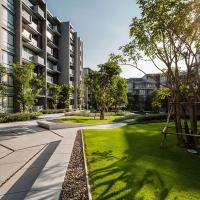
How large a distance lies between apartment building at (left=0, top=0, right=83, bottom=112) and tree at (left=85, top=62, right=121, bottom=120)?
1150 centimetres

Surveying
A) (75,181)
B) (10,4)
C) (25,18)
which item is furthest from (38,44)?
(75,181)

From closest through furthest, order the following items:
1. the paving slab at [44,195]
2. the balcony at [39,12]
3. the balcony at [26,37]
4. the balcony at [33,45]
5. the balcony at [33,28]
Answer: the paving slab at [44,195] < the balcony at [26,37] < the balcony at [33,45] < the balcony at [33,28] < the balcony at [39,12]

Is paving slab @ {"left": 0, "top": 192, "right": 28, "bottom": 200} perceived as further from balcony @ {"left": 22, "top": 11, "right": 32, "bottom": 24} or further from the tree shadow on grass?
balcony @ {"left": 22, "top": 11, "right": 32, "bottom": 24}

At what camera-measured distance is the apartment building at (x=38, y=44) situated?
→ 3982 centimetres

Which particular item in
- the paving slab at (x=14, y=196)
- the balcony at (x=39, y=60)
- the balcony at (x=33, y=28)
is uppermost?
the balcony at (x=33, y=28)

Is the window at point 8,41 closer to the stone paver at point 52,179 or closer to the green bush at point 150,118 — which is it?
the green bush at point 150,118

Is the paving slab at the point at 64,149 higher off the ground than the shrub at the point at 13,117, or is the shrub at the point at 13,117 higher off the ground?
the shrub at the point at 13,117

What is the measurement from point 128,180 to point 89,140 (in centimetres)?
807

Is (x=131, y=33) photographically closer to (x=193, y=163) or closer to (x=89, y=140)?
(x=89, y=140)

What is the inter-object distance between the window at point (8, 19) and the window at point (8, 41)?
3.25 feet

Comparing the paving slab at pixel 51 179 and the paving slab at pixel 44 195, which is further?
the paving slab at pixel 51 179

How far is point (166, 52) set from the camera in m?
14.9

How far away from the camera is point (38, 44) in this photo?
54.2 metres

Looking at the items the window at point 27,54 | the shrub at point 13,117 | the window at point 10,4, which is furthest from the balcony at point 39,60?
the shrub at point 13,117
